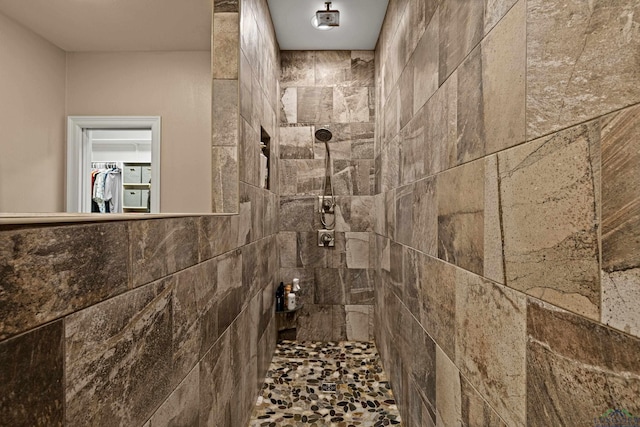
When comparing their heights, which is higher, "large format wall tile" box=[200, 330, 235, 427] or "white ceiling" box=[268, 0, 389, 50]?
"white ceiling" box=[268, 0, 389, 50]

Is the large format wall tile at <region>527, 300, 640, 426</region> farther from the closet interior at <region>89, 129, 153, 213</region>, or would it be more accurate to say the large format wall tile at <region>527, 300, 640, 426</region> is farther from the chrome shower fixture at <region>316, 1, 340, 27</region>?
the chrome shower fixture at <region>316, 1, 340, 27</region>

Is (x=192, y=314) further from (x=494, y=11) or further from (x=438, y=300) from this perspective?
(x=494, y=11)

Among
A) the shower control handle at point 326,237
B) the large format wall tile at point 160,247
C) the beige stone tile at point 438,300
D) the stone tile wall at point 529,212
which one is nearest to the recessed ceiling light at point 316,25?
the stone tile wall at point 529,212

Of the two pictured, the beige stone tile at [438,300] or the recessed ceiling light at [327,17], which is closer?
the beige stone tile at [438,300]

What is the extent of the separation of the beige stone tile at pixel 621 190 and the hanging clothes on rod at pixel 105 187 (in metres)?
0.95

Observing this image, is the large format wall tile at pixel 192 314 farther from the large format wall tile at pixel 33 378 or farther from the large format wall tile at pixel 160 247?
the large format wall tile at pixel 33 378

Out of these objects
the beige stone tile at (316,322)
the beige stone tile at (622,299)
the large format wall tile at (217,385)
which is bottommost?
the beige stone tile at (316,322)

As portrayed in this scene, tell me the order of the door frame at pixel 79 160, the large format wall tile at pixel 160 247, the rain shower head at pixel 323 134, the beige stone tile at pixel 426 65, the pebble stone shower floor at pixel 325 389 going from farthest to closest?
the rain shower head at pixel 323 134 → the pebble stone shower floor at pixel 325 389 → the beige stone tile at pixel 426 65 → the large format wall tile at pixel 160 247 → the door frame at pixel 79 160

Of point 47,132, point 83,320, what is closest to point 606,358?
point 83,320

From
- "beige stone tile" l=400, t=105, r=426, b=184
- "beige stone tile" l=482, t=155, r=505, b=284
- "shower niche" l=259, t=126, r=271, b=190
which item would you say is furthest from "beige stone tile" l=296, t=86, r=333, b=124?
"beige stone tile" l=482, t=155, r=505, b=284

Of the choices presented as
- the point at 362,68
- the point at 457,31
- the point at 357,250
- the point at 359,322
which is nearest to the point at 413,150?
the point at 457,31

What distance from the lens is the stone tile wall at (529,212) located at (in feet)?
1.65

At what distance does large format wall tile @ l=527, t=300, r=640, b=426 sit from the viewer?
486 mm

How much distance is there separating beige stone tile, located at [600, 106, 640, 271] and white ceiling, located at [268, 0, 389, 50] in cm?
238
